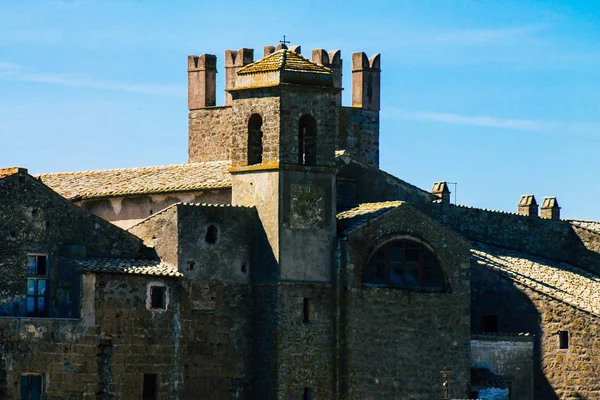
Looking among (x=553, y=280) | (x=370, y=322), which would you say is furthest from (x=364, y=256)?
(x=553, y=280)

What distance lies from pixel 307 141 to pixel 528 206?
60.6 ft

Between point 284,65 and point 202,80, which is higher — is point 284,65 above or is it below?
below

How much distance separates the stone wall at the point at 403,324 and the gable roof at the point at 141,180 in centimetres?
490

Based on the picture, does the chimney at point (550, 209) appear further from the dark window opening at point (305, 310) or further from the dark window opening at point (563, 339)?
the dark window opening at point (305, 310)

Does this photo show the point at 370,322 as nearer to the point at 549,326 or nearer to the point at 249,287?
the point at 249,287

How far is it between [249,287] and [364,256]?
3.60 m

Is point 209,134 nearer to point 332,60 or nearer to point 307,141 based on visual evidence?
point 332,60

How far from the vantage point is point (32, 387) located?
52.5 meters

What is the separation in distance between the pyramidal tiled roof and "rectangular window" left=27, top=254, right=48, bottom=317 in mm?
8712

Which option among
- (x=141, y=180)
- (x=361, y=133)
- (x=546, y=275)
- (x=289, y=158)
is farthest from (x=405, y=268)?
(x=361, y=133)

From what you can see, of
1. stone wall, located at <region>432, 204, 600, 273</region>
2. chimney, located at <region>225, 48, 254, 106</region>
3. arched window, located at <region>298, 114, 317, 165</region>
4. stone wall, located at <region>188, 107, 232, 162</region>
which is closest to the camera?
arched window, located at <region>298, 114, 317, 165</region>

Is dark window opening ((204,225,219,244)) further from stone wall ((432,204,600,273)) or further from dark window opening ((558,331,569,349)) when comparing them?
dark window opening ((558,331,569,349))

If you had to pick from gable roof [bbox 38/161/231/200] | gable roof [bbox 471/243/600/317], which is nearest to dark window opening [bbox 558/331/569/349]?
gable roof [bbox 471/243/600/317]

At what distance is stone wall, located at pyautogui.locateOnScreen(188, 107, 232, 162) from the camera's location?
70.1 meters
